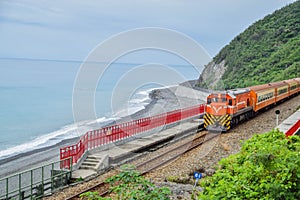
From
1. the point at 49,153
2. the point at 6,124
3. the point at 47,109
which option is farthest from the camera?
the point at 47,109

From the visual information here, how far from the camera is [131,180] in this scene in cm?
583

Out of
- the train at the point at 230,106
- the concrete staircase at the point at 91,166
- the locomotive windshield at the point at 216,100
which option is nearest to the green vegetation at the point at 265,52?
the train at the point at 230,106

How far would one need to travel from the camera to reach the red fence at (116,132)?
1462 cm

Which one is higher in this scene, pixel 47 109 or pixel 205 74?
pixel 205 74

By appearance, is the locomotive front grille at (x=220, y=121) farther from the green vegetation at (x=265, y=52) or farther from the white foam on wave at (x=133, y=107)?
the green vegetation at (x=265, y=52)

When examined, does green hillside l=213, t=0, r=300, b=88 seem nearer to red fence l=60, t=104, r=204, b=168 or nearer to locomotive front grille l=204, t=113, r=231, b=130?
red fence l=60, t=104, r=204, b=168

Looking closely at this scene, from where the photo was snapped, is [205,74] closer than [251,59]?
No

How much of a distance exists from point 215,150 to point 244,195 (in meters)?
11.1

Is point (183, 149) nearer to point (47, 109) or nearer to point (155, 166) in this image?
point (155, 166)

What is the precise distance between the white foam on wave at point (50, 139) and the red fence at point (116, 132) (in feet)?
28.7

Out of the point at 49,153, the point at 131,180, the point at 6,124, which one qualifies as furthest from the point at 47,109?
the point at 131,180

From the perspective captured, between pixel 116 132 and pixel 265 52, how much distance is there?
57468 millimetres

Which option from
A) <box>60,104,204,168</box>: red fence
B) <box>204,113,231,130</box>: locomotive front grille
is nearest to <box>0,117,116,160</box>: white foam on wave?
<box>60,104,204,168</box>: red fence

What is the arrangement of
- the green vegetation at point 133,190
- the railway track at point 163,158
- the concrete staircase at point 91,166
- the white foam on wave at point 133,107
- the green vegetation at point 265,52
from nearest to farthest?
the green vegetation at point 133,190 < the railway track at point 163,158 < the concrete staircase at point 91,166 < the white foam on wave at point 133,107 < the green vegetation at point 265,52
